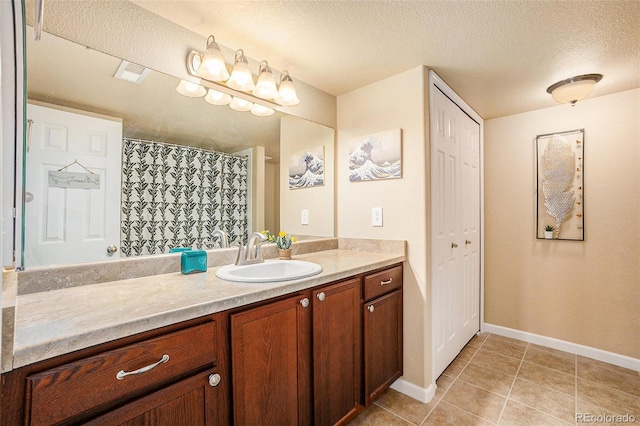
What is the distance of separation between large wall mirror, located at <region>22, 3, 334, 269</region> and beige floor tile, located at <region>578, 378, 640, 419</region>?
93.4 inches

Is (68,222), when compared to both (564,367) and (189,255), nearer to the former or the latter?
(189,255)

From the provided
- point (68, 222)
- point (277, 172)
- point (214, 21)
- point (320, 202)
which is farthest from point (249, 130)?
point (68, 222)

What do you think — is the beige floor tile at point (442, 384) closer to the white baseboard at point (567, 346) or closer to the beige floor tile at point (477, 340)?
the beige floor tile at point (477, 340)

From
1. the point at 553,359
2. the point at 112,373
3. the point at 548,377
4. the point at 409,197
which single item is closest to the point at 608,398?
the point at 548,377

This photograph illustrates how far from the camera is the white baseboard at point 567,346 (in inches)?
86.7

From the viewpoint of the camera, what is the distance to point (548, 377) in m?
2.08

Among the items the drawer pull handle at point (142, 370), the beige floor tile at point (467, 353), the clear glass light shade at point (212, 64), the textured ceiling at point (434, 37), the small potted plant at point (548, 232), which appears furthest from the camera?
the small potted plant at point (548, 232)

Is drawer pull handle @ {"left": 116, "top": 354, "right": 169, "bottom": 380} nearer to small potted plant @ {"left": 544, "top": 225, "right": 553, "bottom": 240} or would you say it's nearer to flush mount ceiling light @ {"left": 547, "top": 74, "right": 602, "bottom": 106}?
flush mount ceiling light @ {"left": 547, "top": 74, "right": 602, "bottom": 106}

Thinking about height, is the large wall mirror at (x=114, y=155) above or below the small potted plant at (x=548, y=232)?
above

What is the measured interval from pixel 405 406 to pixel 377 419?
23cm

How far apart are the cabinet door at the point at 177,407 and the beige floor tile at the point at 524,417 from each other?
5.35 feet

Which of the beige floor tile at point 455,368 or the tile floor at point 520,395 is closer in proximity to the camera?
the tile floor at point 520,395

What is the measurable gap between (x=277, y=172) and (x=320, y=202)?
42 centimetres

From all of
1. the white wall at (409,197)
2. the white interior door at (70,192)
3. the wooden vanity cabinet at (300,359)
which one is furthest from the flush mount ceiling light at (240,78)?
the wooden vanity cabinet at (300,359)
